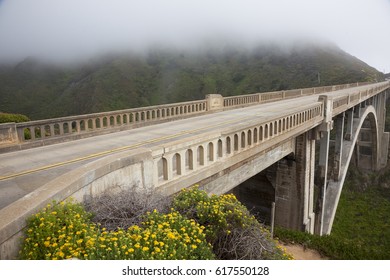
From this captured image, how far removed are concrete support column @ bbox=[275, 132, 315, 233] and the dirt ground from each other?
5422 mm

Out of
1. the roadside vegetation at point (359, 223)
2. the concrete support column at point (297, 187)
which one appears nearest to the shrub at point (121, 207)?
the roadside vegetation at point (359, 223)

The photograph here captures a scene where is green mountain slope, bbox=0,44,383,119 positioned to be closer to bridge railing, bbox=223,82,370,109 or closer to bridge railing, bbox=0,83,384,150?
bridge railing, bbox=223,82,370,109

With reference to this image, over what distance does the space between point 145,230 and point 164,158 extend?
8.00ft

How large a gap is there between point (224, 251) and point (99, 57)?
154 metres

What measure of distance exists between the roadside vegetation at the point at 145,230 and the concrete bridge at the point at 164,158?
30cm

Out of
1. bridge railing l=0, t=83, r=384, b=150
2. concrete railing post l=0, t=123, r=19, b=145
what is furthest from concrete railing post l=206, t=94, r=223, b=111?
concrete railing post l=0, t=123, r=19, b=145

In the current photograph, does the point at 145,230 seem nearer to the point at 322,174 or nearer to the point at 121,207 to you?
the point at 121,207

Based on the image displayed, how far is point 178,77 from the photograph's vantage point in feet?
382

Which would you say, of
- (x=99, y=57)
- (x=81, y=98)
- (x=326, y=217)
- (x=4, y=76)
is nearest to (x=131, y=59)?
(x=99, y=57)

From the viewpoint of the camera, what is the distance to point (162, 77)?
118m

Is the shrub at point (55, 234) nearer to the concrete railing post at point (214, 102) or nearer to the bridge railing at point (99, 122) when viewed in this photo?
the bridge railing at point (99, 122)

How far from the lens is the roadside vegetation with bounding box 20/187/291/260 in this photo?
4098 millimetres

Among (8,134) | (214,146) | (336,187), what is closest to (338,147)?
(336,187)

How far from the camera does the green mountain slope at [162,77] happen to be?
9294 cm
